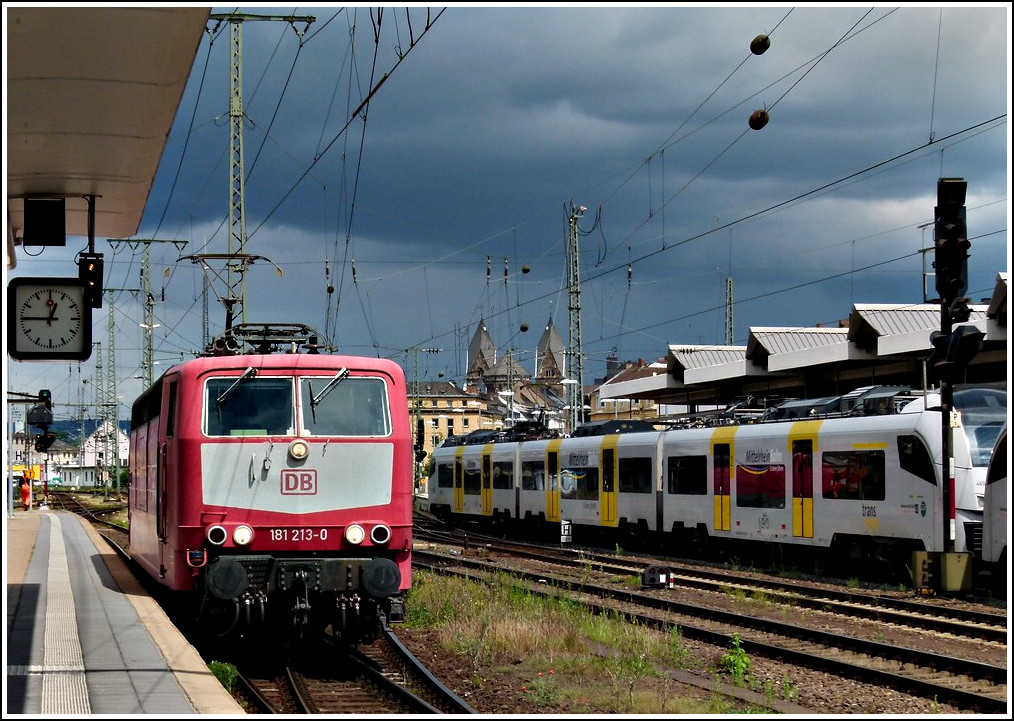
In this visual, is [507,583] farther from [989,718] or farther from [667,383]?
[667,383]

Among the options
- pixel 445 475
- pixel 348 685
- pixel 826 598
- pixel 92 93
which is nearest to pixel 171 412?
pixel 348 685

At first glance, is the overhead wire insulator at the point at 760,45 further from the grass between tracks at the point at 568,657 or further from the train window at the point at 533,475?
the train window at the point at 533,475

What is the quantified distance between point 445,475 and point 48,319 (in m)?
34.0

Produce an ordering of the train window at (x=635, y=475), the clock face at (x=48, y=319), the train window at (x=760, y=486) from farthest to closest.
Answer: the train window at (x=635, y=475) → the train window at (x=760, y=486) → the clock face at (x=48, y=319)

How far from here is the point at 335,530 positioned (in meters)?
11.9

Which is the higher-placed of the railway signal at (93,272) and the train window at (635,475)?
the railway signal at (93,272)

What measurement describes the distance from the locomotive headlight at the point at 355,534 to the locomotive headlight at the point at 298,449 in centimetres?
82

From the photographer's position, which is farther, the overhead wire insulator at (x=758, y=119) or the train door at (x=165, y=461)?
the overhead wire insulator at (x=758, y=119)

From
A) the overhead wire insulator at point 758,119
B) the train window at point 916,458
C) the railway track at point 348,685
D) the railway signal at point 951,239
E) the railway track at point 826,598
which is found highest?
the overhead wire insulator at point 758,119

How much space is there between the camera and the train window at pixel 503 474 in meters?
37.1

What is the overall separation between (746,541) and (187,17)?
1938cm

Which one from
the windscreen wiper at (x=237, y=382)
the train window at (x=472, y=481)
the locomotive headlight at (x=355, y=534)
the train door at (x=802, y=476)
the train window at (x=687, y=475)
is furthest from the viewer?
the train window at (x=472, y=481)

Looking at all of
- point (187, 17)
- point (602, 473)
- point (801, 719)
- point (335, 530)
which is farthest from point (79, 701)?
point (602, 473)

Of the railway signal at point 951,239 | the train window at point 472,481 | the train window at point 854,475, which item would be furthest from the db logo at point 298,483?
the train window at point 472,481
